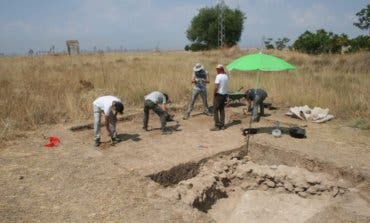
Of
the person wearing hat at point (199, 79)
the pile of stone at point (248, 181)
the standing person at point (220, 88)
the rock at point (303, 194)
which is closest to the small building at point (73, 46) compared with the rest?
the person wearing hat at point (199, 79)

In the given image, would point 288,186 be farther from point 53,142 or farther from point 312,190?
point 53,142

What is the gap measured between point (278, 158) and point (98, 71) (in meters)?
8.95

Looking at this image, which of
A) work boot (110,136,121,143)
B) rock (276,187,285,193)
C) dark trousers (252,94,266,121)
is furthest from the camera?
dark trousers (252,94,266,121)

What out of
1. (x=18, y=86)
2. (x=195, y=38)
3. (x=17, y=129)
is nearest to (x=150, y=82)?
(x=18, y=86)

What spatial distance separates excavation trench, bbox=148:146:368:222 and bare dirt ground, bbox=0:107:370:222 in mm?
28

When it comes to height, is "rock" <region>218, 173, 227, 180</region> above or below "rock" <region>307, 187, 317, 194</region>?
above

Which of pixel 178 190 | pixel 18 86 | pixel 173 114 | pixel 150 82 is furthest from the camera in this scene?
pixel 150 82

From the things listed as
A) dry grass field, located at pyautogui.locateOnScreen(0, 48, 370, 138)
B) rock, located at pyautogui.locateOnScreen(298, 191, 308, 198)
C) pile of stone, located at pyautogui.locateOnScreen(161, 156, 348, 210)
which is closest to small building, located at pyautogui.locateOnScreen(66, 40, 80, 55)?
dry grass field, located at pyautogui.locateOnScreen(0, 48, 370, 138)

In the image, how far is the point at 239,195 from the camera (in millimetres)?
7242

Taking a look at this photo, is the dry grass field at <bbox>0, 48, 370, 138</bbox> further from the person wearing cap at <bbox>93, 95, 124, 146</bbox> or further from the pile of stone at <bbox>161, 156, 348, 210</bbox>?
the pile of stone at <bbox>161, 156, 348, 210</bbox>

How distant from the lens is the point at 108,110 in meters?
7.70

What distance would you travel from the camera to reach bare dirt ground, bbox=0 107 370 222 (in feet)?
17.8

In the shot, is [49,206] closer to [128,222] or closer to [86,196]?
[86,196]

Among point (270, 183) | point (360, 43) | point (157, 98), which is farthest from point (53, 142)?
point (360, 43)
